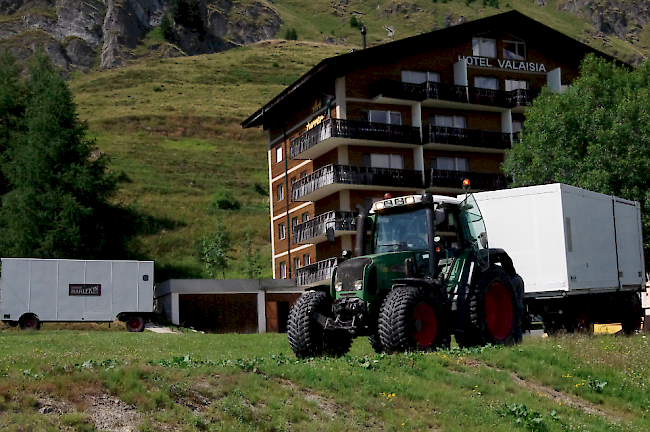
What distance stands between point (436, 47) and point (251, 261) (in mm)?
23017

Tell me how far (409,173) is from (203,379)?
136 feet

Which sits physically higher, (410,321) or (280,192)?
(280,192)

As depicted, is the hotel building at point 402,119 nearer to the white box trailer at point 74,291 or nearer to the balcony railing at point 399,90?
the balcony railing at point 399,90

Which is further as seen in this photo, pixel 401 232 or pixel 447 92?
pixel 447 92

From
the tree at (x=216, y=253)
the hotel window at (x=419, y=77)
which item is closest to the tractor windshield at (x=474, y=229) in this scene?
the hotel window at (x=419, y=77)

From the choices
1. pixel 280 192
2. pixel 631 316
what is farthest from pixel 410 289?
pixel 280 192

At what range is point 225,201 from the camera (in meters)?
86.5

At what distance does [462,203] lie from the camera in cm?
1866

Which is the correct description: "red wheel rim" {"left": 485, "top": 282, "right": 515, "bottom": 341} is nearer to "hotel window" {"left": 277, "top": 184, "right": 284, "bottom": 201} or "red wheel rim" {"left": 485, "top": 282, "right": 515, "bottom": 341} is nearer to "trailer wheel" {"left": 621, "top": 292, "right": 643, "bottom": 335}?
"trailer wheel" {"left": 621, "top": 292, "right": 643, "bottom": 335}

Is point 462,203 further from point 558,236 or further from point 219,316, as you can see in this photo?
point 219,316

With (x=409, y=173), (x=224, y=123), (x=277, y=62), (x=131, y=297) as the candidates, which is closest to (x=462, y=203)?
(x=131, y=297)

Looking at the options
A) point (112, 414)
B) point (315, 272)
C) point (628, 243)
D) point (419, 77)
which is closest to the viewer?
point (112, 414)

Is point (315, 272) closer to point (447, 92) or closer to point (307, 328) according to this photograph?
point (447, 92)

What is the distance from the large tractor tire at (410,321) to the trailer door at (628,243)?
36.8 feet
